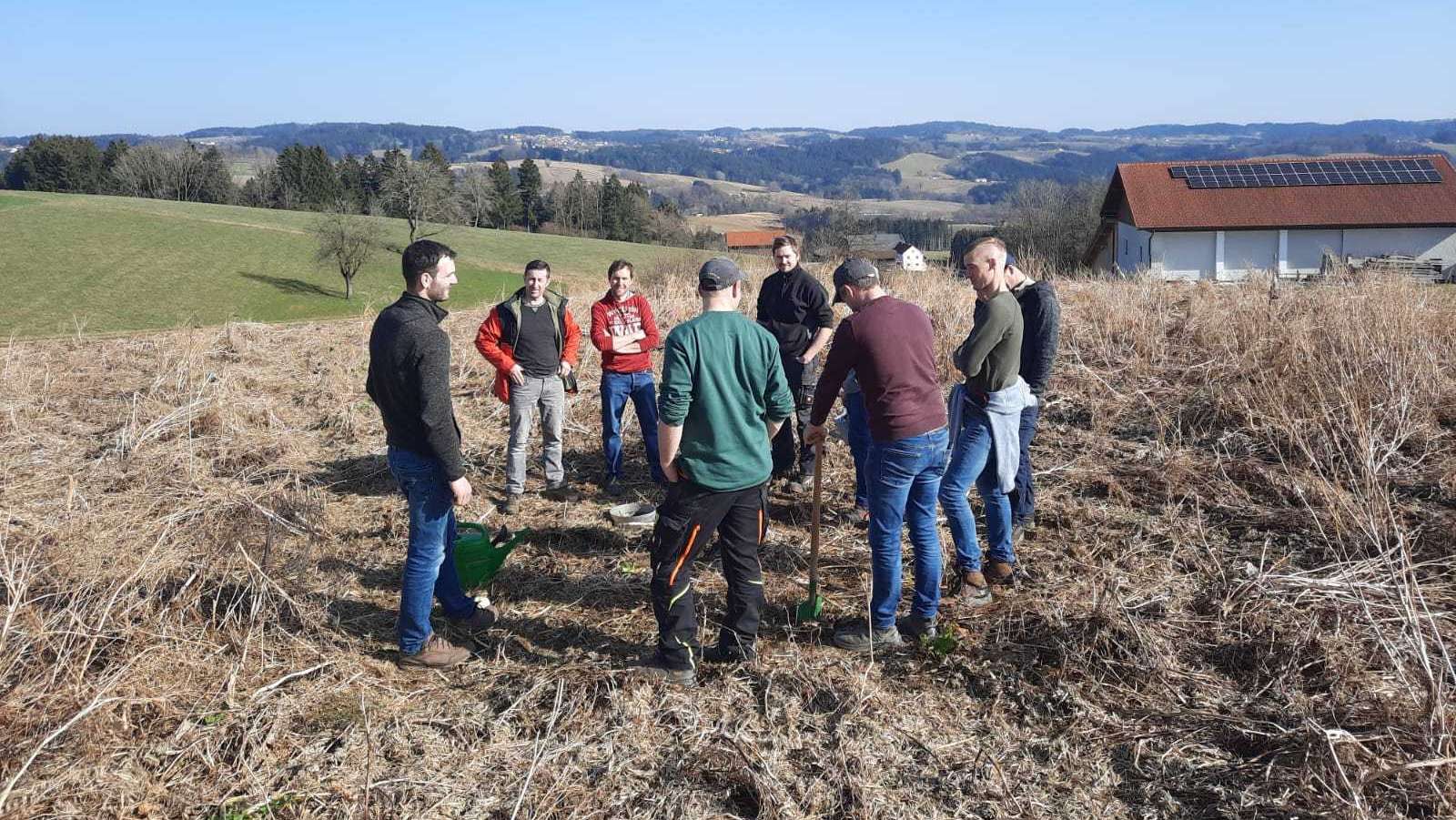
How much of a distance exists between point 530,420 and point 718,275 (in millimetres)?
2898

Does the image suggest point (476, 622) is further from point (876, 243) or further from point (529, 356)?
point (876, 243)

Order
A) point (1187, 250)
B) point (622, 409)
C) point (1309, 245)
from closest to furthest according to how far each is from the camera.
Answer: point (622, 409) < point (1309, 245) < point (1187, 250)

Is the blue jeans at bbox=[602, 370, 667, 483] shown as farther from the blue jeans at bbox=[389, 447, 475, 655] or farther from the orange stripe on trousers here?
the orange stripe on trousers

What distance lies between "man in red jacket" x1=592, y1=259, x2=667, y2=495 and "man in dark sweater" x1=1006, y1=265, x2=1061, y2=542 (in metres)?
2.33

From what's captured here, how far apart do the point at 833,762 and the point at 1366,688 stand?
1955 millimetres

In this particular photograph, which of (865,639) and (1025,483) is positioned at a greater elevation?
(1025,483)

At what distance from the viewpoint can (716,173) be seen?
16675 centimetres

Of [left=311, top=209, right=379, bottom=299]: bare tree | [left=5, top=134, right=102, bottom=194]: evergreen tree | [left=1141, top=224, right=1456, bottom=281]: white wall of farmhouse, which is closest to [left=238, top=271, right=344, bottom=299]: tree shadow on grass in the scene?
[left=311, top=209, right=379, bottom=299]: bare tree

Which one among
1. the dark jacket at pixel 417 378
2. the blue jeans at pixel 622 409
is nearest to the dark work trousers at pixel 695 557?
the dark jacket at pixel 417 378

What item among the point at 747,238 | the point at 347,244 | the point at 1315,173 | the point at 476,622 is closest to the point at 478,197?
the point at 747,238

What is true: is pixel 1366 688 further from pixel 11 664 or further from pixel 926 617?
pixel 11 664

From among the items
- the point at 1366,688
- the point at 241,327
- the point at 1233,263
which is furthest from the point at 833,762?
the point at 1233,263

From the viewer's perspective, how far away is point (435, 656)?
378cm

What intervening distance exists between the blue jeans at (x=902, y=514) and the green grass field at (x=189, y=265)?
28.3 m
